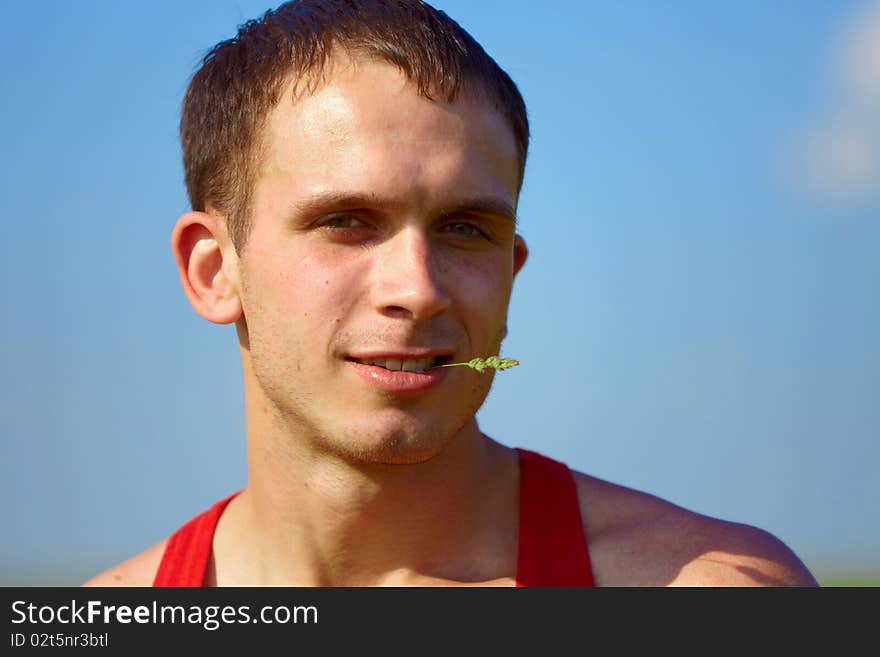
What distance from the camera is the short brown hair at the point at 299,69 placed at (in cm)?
521

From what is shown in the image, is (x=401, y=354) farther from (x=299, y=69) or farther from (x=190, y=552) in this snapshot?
(x=190, y=552)

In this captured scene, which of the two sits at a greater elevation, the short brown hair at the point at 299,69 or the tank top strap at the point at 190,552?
the short brown hair at the point at 299,69

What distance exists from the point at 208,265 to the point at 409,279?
1.49 metres

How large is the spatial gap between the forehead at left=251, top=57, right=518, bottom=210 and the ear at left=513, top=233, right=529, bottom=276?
2.36 ft

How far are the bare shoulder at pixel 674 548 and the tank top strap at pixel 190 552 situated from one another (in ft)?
7.36

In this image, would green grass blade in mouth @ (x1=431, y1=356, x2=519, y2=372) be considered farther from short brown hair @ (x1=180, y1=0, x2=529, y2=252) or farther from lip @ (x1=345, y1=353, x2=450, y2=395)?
short brown hair @ (x1=180, y1=0, x2=529, y2=252)

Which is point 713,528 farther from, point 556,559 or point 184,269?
point 184,269

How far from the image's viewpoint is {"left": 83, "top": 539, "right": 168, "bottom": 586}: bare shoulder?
20.6ft

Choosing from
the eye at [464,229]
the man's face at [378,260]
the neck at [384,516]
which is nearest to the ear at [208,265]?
the man's face at [378,260]

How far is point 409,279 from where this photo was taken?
15.6 feet

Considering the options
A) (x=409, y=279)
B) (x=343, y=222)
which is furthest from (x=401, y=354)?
(x=343, y=222)

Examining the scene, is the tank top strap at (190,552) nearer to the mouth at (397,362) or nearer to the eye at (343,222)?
the mouth at (397,362)

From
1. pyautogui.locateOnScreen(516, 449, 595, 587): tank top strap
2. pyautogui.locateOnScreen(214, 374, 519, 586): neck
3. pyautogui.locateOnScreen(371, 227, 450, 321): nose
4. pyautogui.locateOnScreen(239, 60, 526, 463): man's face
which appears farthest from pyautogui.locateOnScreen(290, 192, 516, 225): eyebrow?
pyautogui.locateOnScreen(516, 449, 595, 587): tank top strap
